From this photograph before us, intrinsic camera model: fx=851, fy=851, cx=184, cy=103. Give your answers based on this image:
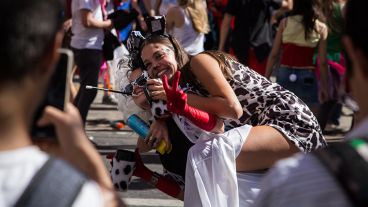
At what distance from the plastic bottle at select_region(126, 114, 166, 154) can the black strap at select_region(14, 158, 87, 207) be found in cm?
227

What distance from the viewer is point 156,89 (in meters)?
3.92

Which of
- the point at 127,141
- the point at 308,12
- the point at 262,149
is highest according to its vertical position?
the point at 262,149

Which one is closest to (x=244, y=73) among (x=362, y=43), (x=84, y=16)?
(x=362, y=43)

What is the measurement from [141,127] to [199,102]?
304 mm

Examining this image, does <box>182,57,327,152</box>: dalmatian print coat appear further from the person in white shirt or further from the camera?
the person in white shirt

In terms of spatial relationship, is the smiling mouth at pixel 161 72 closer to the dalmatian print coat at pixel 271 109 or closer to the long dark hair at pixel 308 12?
the dalmatian print coat at pixel 271 109

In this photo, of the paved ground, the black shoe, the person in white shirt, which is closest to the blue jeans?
the paved ground

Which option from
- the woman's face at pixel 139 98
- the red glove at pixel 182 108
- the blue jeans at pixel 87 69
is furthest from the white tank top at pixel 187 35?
the red glove at pixel 182 108

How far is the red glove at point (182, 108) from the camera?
12.3ft

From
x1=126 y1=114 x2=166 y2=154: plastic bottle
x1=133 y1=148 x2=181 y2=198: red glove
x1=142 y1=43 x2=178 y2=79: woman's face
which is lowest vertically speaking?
x1=133 y1=148 x2=181 y2=198: red glove

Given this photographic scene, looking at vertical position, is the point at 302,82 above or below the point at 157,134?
below

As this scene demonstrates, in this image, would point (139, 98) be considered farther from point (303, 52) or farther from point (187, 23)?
point (187, 23)

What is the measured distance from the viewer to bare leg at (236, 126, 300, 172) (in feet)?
13.4

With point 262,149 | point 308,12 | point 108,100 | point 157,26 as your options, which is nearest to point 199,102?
point 262,149
